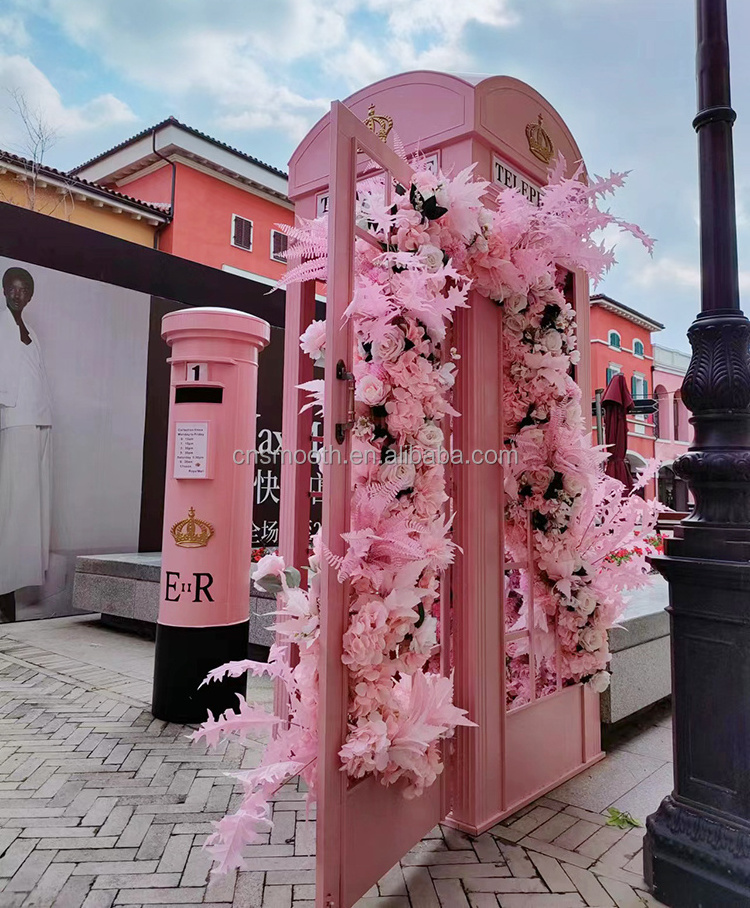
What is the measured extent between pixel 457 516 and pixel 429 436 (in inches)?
24.3

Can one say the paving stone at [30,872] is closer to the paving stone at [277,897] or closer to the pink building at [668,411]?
the paving stone at [277,897]

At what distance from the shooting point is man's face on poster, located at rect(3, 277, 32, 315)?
6875mm

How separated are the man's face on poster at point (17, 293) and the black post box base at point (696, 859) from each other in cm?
737

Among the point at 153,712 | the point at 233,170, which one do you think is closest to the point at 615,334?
the point at 233,170

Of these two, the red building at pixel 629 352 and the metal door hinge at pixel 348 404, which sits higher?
the red building at pixel 629 352

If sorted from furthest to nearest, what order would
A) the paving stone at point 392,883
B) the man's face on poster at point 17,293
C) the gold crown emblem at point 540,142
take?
the man's face on poster at point 17,293
the gold crown emblem at point 540,142
the paving stone at point 392,883

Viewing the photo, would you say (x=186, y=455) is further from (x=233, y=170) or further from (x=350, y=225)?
(x=233, y=170)

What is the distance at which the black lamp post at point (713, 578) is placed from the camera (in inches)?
88.0

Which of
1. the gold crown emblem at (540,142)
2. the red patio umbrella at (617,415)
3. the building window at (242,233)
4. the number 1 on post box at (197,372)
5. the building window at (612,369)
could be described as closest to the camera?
the gold crown emblem at (540,142)

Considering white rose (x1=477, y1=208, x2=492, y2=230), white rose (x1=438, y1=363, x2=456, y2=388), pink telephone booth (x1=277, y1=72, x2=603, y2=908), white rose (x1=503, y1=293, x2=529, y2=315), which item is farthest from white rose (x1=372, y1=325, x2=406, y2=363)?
white rose (x1=503, y1=293, x2=529, y2=315)

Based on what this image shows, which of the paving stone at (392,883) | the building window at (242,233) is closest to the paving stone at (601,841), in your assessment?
the paving stone at (392,883)

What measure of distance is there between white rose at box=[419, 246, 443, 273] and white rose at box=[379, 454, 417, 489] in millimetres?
701

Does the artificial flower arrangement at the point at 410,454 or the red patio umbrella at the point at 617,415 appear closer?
the artificial flower arrangement at the point at 410,454

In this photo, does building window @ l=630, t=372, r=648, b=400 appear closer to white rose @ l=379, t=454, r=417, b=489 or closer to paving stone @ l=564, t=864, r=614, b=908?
paving stone @ l=564, t=864, r=614, b=908
